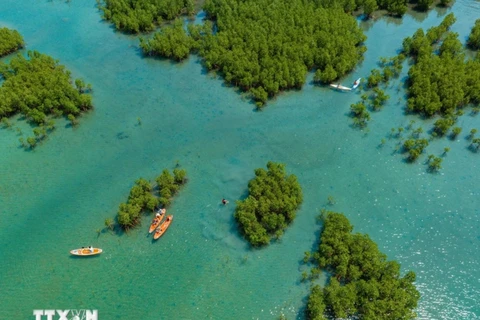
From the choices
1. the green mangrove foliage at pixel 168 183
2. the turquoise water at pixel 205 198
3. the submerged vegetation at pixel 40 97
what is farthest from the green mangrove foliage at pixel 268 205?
the submerged vegetation at pixel 40 97

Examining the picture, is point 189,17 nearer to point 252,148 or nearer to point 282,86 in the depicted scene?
point 282,86

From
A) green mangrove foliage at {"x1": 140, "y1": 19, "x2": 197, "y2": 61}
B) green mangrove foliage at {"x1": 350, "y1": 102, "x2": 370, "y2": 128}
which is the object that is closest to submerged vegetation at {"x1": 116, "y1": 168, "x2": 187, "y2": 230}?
green mangrove foliage at {"x1": 350, "y1": 102, "x2": 370, "y2": 128}

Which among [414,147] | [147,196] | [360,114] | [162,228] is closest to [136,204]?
[147,196]

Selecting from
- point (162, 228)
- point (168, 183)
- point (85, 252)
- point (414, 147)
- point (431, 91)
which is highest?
point (431, 91)

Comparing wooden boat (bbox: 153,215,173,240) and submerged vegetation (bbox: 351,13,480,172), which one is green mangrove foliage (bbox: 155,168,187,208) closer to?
wooden boat (bbox: 153,215,173,240)

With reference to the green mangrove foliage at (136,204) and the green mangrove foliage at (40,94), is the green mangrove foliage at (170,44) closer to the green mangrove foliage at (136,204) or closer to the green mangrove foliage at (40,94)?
the green mangrove foliage at (40,94)

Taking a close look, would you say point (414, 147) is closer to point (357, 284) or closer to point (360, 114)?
point (360, 114)

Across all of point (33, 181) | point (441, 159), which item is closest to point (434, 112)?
point (441, 159)
